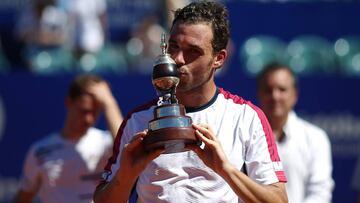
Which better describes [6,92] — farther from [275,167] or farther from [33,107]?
[275,167]

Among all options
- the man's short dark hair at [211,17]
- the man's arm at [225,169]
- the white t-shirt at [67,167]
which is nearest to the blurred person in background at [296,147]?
the white t-shirt at [67,167]

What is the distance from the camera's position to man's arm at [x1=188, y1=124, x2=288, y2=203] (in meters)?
4.14

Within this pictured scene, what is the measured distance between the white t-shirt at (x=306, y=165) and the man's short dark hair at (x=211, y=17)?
2.86m

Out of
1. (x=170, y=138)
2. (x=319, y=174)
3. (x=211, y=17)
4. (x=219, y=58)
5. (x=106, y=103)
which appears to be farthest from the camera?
(x=319, y=174)

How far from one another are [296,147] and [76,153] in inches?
70.4

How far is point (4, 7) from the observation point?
12.5 m

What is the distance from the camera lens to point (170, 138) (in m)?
4.08

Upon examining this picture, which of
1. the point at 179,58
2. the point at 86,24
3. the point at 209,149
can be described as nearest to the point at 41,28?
the point at 86,24

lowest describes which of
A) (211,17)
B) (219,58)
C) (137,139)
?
(137,139)

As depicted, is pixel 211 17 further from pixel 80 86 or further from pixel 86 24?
pixel 86 24

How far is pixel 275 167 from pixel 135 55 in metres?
7.76

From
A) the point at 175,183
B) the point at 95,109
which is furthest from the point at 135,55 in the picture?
the point at 175,183

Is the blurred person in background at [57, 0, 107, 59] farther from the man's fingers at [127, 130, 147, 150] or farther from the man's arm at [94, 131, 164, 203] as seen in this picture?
the man's fingers at [127, 130, 147, 150]

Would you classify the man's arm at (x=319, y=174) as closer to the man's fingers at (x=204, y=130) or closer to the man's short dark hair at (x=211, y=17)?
the man's short dark hair at (x=211, y=17)
